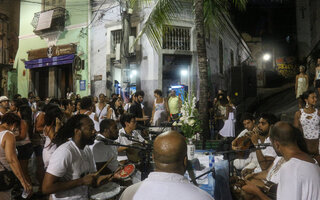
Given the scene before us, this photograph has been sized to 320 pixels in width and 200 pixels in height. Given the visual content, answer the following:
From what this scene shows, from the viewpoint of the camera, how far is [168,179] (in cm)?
136

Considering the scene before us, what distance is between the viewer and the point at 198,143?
646 centimetres

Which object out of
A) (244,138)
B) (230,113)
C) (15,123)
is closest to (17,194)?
(15,123)

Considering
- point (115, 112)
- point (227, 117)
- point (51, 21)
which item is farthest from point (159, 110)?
point (51, 21)

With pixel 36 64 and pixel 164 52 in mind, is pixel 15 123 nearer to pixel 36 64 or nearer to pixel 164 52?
pixel 164 52

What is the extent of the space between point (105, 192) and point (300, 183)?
73.0 inches

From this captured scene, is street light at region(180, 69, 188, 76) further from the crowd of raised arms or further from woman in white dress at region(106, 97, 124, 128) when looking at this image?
the crowd of raised arms

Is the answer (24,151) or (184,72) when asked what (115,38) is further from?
(24,151)

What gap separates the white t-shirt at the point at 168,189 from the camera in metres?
1.30

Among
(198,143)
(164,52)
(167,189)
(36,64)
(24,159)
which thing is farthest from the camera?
(36,64)

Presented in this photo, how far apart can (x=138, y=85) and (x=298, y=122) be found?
913cm

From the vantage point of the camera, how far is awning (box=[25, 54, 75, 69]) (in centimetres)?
1647

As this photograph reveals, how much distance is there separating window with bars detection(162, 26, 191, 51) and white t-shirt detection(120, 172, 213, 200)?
12.5 m

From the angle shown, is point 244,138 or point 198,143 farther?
point 198,143

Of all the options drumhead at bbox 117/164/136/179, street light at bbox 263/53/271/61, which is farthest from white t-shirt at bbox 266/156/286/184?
street light at bbox 263/53/271/61
